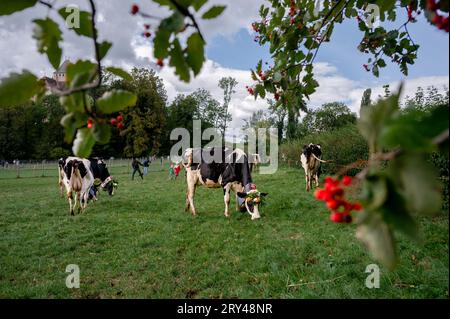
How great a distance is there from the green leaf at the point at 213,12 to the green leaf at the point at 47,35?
49 centimetres

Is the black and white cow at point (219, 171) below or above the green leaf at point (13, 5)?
below

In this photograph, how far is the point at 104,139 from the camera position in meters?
1.15

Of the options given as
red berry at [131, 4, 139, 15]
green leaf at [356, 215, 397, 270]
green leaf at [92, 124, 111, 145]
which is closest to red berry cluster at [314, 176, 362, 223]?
green leaf at [356, 215, 397, 270]

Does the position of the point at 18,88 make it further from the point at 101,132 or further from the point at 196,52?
the point at 196,52

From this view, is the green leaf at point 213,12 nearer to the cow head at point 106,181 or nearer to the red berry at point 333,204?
the red berry at point 333,204

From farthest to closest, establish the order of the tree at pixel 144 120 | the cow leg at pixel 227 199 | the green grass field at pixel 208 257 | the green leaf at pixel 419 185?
1. the tree at pixel 144 120
2. the cow leg at pixel 227 199
3. the green grass field at pixel 208 257
4. the green leaf at pixel 419 185

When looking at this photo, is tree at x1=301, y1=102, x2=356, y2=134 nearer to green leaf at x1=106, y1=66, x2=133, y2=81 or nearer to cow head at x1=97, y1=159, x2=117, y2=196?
cow head at x1=97, y1=159, x2=117, y2=196

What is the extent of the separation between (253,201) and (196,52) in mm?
8226

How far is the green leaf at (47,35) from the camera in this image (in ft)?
3.19

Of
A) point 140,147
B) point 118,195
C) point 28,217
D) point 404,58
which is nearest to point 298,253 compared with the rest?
point 404,58

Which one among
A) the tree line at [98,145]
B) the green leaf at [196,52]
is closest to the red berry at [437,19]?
the green leaf at [196,52]

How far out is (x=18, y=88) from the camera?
100 cm

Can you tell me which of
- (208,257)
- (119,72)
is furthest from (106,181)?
(119,72)
